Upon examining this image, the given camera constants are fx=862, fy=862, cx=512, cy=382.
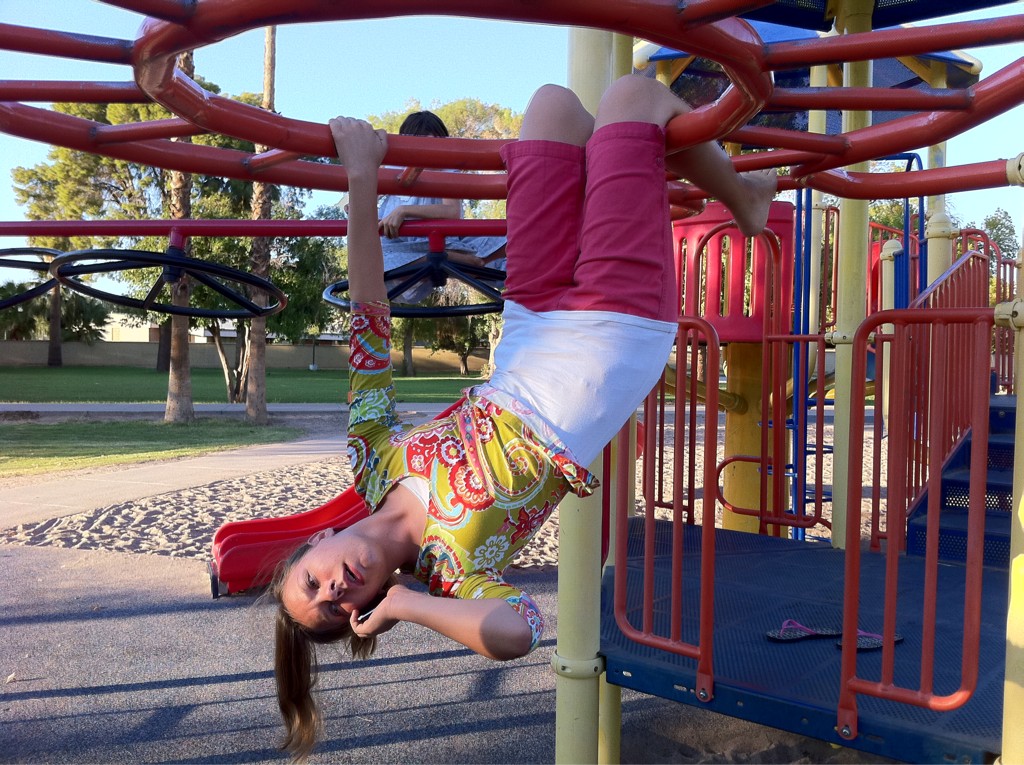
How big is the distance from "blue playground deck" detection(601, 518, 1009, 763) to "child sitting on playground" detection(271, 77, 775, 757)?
0.85m

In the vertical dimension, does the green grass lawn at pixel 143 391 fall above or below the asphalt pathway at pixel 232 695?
above

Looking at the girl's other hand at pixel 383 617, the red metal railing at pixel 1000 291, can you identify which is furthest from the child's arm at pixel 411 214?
the red metal railing at pixel 1000 291

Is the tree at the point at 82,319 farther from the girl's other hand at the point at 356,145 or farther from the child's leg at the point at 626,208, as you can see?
the child's leg at the point at 626,208

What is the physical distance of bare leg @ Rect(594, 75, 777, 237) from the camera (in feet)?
5.88

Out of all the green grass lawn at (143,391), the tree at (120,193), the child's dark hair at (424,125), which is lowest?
the green grass lawn at (143,391)

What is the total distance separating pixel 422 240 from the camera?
11.9 ft

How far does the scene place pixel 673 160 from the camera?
1.93 metres

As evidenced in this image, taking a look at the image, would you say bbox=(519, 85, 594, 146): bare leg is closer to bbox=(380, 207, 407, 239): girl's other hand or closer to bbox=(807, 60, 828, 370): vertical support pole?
bbox=(380, 207, 407, 239): girl's other hand

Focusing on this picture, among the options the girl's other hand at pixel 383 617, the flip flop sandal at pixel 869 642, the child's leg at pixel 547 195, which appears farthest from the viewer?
the flip flop sandal at pixel 869 642

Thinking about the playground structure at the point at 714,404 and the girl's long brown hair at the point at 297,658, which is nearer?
the playground structure at the point at 714,404

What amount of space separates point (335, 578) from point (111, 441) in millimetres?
11508

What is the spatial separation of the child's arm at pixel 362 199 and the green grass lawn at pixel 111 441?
28.5 feet

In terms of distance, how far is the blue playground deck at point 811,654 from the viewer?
2092 mm

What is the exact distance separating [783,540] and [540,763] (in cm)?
189
